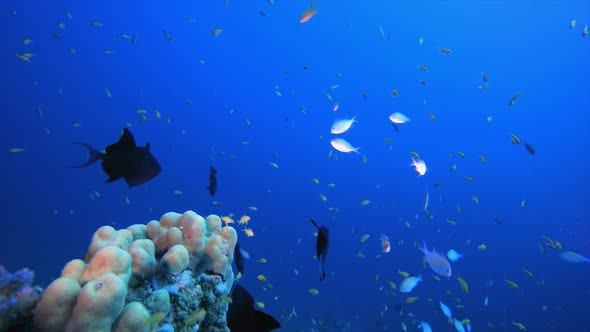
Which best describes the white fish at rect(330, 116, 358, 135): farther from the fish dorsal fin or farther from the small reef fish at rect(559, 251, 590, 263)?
the small reef fish at rect(559, 251, 590, 263)

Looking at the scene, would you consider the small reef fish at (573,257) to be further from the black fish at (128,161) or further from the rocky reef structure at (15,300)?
the rocky reef structure at (15,300)

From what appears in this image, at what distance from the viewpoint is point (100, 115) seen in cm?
5459

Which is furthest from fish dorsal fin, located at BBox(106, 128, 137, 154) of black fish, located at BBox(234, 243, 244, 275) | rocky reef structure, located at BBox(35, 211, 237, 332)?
black fish, located at BBox(234, 243, 244, 275)

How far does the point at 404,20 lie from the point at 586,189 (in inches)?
1956

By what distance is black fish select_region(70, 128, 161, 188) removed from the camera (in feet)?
8.54

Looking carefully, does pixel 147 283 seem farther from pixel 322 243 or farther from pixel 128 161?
pixel 322 243

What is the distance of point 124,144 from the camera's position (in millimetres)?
2627

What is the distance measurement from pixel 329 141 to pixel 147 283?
107ft

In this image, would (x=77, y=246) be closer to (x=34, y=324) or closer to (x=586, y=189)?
(x=34, y=324)

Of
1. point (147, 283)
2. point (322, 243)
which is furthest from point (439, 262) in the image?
point (147, 283)

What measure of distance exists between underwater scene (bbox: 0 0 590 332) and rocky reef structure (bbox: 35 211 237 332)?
3.78 metres

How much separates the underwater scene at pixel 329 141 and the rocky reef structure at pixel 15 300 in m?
5.08

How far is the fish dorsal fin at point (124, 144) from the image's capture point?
2.58 metres

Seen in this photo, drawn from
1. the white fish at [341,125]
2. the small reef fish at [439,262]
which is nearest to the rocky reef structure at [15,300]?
the small reef fish at [439,262]
